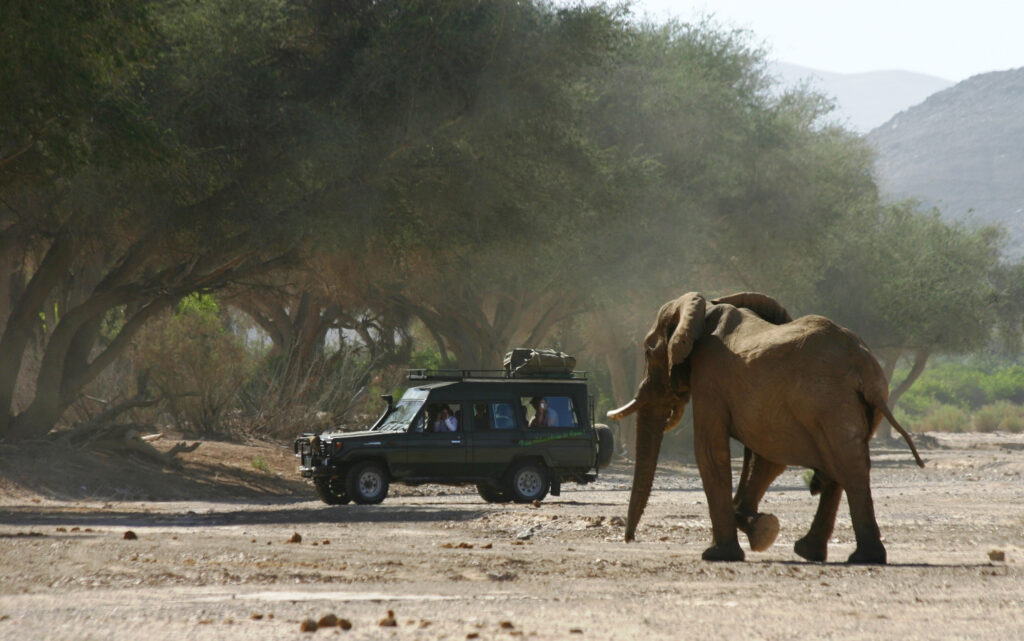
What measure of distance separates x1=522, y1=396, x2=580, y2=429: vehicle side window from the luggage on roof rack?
420 millimetres

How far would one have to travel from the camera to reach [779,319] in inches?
489

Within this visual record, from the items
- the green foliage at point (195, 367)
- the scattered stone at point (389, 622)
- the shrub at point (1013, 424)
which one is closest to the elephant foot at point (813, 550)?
the scattered stone at point (389, 622)

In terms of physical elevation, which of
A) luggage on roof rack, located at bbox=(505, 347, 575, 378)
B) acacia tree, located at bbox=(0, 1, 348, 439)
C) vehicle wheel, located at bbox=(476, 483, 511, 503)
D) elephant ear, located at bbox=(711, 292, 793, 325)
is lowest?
vehicle wheel, located at bbox=(476, 483, 511, 503)

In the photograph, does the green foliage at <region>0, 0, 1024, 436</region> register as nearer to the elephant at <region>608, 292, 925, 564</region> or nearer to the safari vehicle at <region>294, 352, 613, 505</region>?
the safari vehicle at <region>294, 352, 613, 505</region>

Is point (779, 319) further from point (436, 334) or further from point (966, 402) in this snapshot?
point (966, 402)

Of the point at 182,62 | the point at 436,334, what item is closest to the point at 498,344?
the point at 436,334

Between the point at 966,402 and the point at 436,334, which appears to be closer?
the point at 436,334

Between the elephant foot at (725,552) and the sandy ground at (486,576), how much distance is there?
0.17 metres

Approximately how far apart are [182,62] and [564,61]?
278 inches

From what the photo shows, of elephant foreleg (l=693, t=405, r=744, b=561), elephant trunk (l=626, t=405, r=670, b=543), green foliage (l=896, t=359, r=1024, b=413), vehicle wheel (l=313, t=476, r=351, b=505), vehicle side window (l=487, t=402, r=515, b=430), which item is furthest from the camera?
green foliage (l=896, t=359, r=1024, b=413)

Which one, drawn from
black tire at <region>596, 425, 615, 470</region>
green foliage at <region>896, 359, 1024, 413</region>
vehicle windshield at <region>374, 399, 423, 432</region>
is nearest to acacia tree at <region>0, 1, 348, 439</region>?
vehicle windshield at <region>374, 399, 423, 432</region>

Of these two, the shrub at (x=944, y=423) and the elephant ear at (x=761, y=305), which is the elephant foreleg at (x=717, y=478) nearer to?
the elephant ear at (x=761, y=305)

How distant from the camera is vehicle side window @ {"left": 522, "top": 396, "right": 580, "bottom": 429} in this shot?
21859mm

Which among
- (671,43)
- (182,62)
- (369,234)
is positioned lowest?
(369,234)
